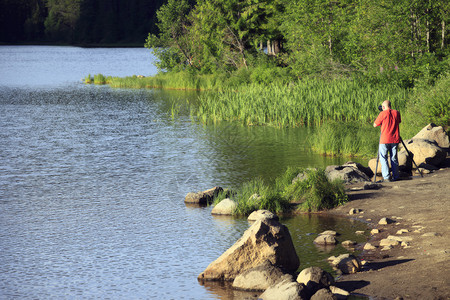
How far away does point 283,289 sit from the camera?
9.16m

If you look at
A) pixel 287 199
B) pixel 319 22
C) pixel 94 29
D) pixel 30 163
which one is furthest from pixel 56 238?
pixel 94 29

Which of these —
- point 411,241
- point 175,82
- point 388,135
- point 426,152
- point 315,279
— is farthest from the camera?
point 175,82

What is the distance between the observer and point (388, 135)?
654 inches

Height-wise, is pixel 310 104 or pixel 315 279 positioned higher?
pixel 310 104

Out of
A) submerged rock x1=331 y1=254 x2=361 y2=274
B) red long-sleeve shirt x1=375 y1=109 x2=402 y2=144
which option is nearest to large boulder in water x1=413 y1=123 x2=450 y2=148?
red long-sleeve shirt x1=375 y1=109 x2=402 y2=144

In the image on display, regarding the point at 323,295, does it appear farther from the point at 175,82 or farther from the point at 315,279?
the point at 175,82

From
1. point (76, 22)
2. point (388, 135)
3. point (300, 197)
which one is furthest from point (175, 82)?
point (76, 22)

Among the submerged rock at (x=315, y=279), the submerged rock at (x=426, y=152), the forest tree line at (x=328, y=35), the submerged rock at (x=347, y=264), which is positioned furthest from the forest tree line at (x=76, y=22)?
the submerged rock at (x=315, y=279)

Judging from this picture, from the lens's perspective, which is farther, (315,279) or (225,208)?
(225,208)

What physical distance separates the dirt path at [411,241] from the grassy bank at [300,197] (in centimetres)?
40

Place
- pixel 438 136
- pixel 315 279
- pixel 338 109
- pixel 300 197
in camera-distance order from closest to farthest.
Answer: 1. pixel 315 279
2. pixel 300 197
3. pixel 438 136
4. pixel 338 109

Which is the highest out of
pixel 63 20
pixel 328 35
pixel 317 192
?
pixel 63 20

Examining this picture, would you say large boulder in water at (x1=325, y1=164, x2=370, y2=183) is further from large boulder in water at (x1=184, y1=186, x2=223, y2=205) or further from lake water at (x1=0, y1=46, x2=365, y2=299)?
large boulder in water at (x1=184, y1=186, x2=223, y2=205)

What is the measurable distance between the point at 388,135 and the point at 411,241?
5.49m
